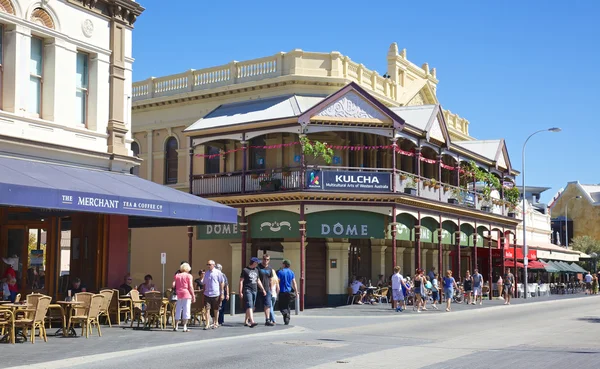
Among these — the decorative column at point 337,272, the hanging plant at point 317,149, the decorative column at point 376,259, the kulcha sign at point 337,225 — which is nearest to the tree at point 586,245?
the decorative column at point 376,259

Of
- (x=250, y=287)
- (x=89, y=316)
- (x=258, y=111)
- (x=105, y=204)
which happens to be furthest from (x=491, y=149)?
(x=89, y=316)

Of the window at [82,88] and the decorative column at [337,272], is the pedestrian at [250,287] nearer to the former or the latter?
the window at [82,88]

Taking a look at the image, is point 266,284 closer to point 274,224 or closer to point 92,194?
point 92,194

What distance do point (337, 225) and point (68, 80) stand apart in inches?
537

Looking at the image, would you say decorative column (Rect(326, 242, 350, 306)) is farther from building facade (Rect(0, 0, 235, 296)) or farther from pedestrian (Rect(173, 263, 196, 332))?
pedestrian (Rect(173, 263, 196, 332))

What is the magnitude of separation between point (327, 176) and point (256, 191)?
3094mm

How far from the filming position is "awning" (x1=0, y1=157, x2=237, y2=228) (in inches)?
635

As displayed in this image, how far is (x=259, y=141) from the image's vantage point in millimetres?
35000

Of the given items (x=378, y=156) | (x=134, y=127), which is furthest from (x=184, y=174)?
(x=378, y=156)

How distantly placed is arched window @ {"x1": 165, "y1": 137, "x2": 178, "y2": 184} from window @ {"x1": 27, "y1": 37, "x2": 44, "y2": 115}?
60.2 ft

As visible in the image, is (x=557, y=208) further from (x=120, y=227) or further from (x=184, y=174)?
(x=120, y=227)

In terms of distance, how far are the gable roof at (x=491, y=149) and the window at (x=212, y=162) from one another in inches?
556

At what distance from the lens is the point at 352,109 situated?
31.1 metres

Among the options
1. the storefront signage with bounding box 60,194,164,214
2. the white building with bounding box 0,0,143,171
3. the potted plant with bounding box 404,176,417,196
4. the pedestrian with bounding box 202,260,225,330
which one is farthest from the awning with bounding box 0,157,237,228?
the potted plant with bounding box 404,176,417,196
